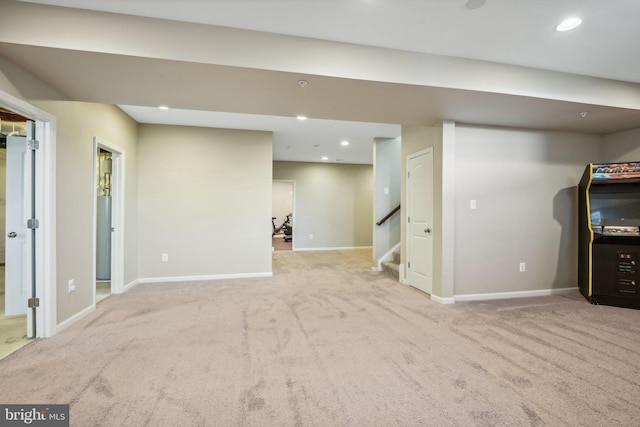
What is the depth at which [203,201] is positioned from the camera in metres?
4.89

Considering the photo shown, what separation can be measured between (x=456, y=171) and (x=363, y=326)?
2251 millimetres

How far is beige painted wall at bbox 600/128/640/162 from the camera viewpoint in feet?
12.8

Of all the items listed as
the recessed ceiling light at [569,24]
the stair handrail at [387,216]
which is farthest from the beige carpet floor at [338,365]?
the recessed ceiling light at [569,24]

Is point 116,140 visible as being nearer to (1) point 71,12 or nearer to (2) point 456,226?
(1) point 71,12

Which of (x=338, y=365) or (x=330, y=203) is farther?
(x=330, y=203)

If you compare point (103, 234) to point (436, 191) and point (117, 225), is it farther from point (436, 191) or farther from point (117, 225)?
point (436, 191)

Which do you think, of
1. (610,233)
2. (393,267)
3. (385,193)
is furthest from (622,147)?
(393,267)

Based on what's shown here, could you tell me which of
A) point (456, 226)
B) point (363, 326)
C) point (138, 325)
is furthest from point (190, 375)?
point (456, 226)

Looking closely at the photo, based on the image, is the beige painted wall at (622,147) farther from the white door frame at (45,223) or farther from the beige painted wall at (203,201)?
the white door frame at (45,223)

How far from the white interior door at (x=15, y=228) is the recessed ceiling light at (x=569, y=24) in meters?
4.79

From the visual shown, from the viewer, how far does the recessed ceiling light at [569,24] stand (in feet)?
7.04

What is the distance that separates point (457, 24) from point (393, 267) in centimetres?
368

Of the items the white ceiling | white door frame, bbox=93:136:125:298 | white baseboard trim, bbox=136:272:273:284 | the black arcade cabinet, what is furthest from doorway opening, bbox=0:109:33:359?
the black arcade cabinet

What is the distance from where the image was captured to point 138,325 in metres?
2.89
